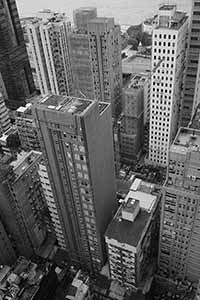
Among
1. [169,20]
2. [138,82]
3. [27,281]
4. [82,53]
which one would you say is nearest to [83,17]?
[82,53]

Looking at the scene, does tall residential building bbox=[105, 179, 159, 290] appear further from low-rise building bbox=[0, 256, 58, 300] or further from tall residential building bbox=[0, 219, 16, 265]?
tall residential building bbox=[0, 219, 16, 265]

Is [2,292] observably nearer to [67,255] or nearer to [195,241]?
[67,255]

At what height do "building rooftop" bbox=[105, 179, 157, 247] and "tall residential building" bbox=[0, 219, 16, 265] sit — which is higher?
"building rooftop" bbox=[105, 179, 157, 247]

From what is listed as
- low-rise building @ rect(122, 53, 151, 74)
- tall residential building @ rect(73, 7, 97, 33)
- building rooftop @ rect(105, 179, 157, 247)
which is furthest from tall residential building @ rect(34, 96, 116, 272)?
low-rise building @ rect(122, 53, 151, 74)

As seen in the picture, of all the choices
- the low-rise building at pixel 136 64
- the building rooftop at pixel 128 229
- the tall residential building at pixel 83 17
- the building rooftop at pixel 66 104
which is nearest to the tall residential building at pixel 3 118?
the tall residential building at pixel 83 17

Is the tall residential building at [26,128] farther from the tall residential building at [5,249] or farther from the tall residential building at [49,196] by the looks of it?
the tall residential building at [5,249]
